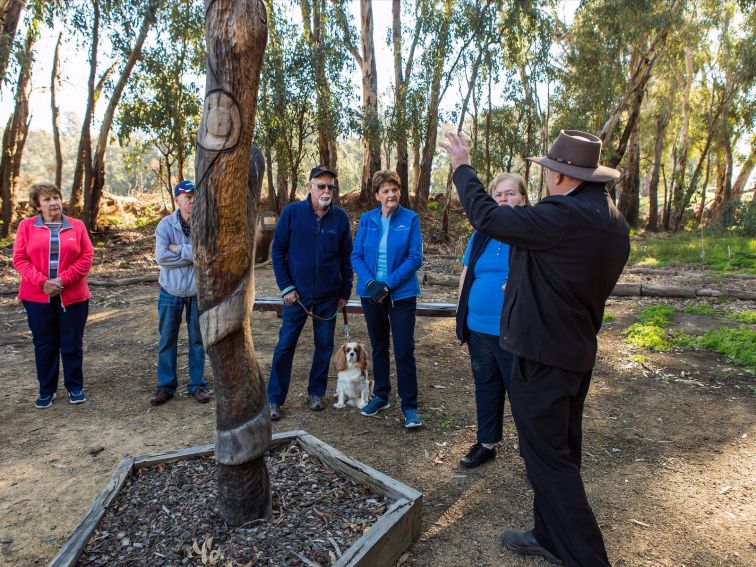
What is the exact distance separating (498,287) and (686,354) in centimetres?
415

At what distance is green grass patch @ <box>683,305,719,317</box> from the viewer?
320 inches

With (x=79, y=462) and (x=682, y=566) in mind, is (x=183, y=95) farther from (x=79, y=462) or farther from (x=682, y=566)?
(x=682, y=566)

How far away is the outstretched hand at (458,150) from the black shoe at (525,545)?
78.0 inches

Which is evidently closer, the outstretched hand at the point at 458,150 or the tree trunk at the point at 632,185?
the outstretched hand at the point at 458,150

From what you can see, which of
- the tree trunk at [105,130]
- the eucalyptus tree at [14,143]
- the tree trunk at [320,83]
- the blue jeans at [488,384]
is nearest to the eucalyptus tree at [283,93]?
the tree trunk at [320,83]

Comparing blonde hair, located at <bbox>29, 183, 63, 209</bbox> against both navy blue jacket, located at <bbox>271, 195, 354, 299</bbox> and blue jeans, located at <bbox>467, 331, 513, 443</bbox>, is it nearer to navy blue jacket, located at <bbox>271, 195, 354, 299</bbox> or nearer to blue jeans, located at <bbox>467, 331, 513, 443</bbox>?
navy blue jacket, located at <bbox>271, 195, 354, 299</bbox>

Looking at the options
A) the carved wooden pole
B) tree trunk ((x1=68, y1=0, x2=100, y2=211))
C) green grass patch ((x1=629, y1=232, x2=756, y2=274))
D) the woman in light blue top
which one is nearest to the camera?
the carved wooden pole

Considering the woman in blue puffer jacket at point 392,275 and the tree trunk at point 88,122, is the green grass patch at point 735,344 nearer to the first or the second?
the woman in blue puffer jacket at point 392,275

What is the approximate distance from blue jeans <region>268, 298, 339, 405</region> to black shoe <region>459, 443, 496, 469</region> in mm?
1534

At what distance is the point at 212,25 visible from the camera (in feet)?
7.41

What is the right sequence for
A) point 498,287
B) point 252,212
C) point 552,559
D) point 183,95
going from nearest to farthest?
point 252,212 → point 552,559 → point 498,287 → point 183,95

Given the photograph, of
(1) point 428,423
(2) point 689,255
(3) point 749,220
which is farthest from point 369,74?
(1) point 428,423

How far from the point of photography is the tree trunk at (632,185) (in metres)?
24.0

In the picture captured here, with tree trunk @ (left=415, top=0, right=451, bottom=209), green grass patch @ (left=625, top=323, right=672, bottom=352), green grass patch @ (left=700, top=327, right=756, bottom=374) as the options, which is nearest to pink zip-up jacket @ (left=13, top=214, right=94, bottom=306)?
green grass patch @ (left=625, top=323, right=672, bottom=352)
